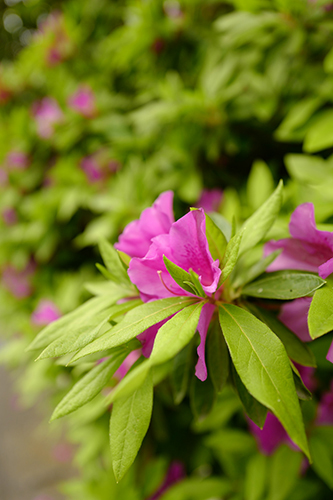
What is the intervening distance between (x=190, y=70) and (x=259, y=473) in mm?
1638

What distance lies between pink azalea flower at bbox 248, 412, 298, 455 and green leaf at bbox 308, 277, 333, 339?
21.2 inches

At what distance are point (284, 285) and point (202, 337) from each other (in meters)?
0.15

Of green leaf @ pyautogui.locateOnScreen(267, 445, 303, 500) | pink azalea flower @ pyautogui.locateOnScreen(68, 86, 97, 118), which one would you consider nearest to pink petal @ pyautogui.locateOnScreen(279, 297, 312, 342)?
green leaf @ pyautogui.locateOnScreen(267, 445, 303, 500)

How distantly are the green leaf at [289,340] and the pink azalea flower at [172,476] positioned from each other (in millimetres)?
1129

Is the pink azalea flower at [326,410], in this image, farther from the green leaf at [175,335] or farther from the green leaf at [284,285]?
the green leaf at [175,335]

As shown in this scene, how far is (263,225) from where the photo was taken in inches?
21.4

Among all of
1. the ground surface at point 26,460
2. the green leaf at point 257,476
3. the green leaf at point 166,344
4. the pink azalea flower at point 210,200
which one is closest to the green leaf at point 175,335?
the green leaf at point 166,344

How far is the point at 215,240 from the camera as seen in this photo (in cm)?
50

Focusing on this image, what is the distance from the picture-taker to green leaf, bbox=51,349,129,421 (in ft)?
1.51

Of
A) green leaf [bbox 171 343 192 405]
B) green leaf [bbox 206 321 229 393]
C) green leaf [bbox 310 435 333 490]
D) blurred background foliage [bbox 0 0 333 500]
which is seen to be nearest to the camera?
green leaf [bbox 206 321 229 393]

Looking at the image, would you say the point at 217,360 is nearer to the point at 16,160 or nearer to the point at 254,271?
the point at 254,271

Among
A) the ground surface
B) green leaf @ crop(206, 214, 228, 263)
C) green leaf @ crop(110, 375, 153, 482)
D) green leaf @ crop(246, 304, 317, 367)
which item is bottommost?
the ground surface

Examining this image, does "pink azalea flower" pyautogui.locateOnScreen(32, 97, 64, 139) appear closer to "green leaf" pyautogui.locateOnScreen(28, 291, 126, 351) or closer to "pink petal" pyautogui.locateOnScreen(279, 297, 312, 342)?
"green leaf" pyautogui.locateOnScreen(28, 291, 126, 351)

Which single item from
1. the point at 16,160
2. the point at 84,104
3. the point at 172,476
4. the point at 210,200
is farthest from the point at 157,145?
the point at 172,476
